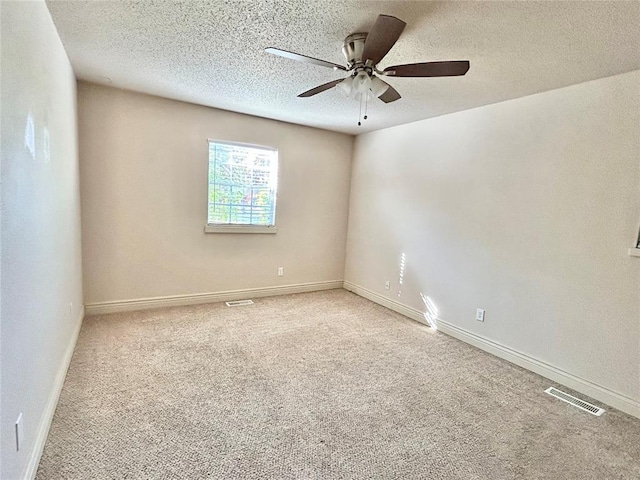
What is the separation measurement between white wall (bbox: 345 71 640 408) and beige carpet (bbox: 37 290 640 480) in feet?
1.47

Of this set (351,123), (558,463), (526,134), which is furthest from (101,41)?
(558,463)

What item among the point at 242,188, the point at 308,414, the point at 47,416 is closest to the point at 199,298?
the point at 242,188

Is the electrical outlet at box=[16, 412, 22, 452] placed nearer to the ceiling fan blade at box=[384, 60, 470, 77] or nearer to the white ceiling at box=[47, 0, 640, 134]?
the white ceiling at box=[47, 0, 640, 134]

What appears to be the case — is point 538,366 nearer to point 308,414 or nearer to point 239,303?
point 308,414

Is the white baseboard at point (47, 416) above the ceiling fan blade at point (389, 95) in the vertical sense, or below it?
below

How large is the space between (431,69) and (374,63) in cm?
34

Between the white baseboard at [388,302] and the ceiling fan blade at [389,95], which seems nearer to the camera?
the ceiling fan blade at [389,95]

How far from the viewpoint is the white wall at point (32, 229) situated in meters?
1.29

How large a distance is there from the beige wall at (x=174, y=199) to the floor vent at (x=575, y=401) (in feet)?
10.5

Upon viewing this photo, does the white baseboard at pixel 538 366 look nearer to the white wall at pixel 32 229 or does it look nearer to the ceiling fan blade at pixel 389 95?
the ceiling fan blade at pixel 389 95

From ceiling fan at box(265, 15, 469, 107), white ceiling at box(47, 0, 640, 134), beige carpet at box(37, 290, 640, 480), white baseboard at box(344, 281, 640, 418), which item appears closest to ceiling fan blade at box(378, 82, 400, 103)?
ceiling fan at box(265, 15, 469, 107)

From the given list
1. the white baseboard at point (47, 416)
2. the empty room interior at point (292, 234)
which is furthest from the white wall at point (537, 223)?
the white baseboard at point (47, 416)

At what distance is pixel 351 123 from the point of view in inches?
170

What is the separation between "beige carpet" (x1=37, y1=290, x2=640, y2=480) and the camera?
5.59 ft
